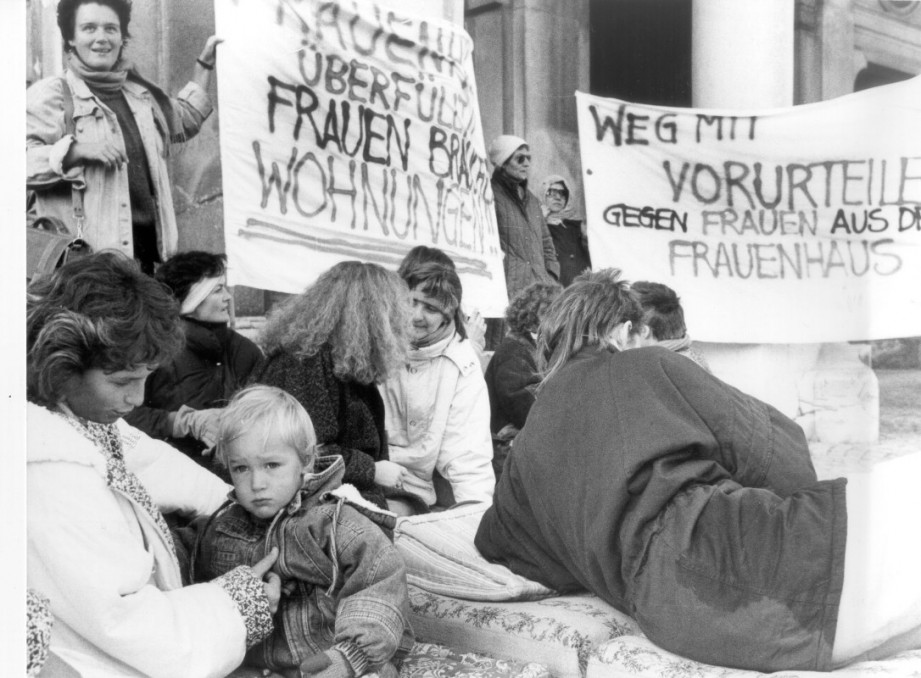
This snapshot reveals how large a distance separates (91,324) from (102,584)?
1.58ft

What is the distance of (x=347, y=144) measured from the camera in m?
4.55

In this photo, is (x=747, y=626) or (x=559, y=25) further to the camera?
(x=559, y=25)

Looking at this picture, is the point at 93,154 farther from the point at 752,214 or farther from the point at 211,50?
the point at 752,214

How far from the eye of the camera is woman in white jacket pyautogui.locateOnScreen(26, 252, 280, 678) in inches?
80.4

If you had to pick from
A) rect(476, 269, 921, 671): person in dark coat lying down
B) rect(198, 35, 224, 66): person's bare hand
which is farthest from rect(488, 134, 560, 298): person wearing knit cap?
rect(476, 269, 921, 671): person in dark coat lying down

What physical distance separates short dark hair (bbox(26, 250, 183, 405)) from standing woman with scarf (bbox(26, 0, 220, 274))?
1.27 metres

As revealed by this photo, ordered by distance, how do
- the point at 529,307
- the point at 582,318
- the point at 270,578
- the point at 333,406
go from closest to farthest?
the point at 270,578 < the point at 582,318 < the point at 333,406 < the point at 529,307

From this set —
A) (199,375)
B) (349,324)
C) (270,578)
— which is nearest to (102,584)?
(270,578)

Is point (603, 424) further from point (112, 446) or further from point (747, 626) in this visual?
point (112, 446)

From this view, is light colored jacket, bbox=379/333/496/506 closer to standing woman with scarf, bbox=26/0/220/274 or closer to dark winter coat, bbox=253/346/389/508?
dark winter coat, bbox=253/346/389/508

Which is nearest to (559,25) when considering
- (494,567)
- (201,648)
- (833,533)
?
(494,567)

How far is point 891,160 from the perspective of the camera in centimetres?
565

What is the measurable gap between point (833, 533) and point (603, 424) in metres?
0.60

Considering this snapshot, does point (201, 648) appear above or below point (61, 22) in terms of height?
below
